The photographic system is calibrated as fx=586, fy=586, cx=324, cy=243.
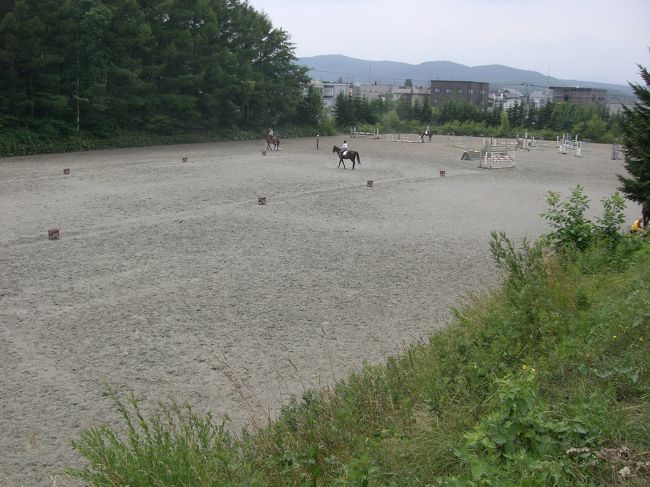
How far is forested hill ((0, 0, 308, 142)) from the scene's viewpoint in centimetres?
2788

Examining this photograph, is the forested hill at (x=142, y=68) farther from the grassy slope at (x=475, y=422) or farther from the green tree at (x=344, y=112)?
the grassy slope at (x=475, y=422)

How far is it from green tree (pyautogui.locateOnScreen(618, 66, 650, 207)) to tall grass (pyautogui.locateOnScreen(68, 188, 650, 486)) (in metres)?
5.53

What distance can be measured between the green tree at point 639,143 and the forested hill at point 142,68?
25198mm

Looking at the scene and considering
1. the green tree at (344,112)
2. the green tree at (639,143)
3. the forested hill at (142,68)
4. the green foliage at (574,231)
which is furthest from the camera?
the green tree at (344,112)

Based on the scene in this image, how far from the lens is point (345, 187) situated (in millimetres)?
20094

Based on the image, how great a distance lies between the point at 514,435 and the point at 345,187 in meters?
17.3

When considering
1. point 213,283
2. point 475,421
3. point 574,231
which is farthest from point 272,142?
point 475,421

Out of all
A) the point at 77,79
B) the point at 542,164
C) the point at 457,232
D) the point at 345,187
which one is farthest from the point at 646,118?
the point at 77,79

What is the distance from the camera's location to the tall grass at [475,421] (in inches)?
115

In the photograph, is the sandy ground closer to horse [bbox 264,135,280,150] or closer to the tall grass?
the tall grass

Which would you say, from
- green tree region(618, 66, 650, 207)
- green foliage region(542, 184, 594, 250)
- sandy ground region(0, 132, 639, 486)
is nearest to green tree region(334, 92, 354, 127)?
sandy ground region(0, 132, 639, 486)

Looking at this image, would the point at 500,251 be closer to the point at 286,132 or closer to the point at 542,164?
the point at 542,164

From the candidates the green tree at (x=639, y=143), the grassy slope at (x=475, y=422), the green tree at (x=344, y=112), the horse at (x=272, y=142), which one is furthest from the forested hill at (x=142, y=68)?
the grassy slope at (x=475, y=422)

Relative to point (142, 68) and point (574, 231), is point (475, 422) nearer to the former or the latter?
point (574, 231)
